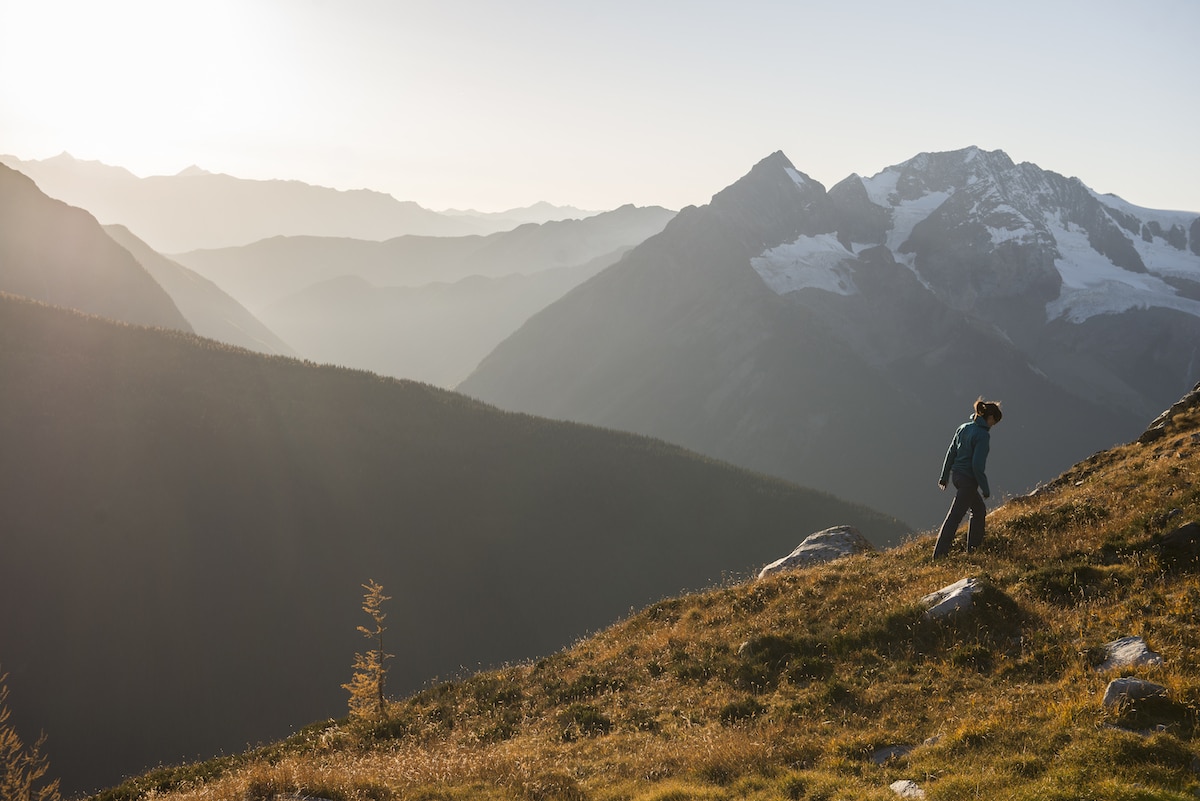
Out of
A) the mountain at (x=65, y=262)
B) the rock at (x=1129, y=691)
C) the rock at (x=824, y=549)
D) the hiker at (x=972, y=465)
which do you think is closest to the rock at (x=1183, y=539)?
the hiker at (x=972, y=465)

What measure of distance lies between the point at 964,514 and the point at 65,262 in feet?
680

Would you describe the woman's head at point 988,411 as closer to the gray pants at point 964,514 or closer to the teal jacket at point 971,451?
the teal jacket at point 971,451

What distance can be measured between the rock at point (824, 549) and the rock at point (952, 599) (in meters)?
9.46

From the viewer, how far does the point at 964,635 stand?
13.1m

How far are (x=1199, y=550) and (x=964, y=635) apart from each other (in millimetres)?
4912

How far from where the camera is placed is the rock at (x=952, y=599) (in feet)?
44.9

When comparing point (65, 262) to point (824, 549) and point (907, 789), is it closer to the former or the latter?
point (824, 549)

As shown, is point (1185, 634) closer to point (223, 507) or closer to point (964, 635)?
point (964, 635)

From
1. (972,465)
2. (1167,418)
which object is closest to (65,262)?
(972,465)

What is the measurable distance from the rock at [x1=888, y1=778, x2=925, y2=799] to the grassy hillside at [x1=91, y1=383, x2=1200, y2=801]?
13cm

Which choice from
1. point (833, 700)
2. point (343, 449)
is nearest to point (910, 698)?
point (833, 700)

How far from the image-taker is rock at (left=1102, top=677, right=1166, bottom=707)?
9383mm

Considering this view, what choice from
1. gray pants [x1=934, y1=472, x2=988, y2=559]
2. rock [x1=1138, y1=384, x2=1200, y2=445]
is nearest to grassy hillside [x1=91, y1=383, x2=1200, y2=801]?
gray pants [x1=934, y1=472, x2=988, y2=559]

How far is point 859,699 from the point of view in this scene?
12.4 metres
